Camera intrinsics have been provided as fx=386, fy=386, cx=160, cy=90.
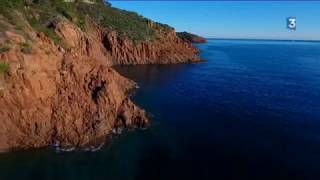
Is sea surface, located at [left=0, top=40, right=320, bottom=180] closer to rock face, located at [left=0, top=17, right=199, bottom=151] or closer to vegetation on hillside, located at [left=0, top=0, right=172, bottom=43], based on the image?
rock face, located at [left=0, top=17, right=199, bottom=151]

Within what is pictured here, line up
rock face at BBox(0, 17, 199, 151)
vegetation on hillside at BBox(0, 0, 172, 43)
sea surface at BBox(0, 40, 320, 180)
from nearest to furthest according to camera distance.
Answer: sea surface at BBox(0, 40, 320, 180), rock face at BBox(0, 17, 199, 151), vegetation on hillside at BBox(0, 0, 172, 43)

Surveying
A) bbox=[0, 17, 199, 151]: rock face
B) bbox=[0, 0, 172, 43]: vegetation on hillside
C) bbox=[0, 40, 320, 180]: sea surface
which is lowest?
Answer: bbox=[0, 40, 320, 180]: sea surface

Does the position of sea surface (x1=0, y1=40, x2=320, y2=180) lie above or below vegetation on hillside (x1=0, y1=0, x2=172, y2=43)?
below

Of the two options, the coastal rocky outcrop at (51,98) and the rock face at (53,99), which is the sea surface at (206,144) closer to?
the coastal rocky outcrop at (51,98)

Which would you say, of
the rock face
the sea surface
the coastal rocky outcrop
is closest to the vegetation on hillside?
the coastal rocky outcrop

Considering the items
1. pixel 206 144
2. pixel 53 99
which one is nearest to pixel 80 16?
pixel 53 99
